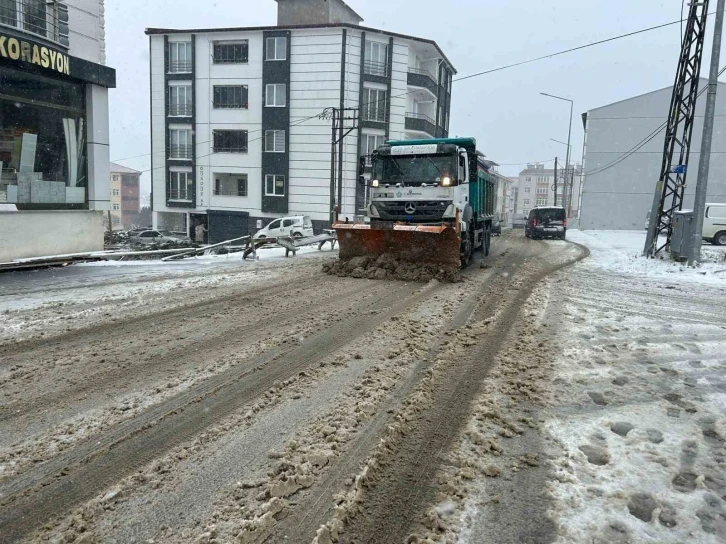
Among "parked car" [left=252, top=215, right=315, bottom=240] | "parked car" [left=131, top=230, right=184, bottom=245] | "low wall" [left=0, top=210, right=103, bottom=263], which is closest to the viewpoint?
"low wall" [left=0, top=210, right=103, bottom=263]

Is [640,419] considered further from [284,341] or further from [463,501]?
[284,341]

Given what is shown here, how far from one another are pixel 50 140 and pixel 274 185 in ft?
81.1

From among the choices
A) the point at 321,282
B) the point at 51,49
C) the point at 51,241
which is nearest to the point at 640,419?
the point at 321,282

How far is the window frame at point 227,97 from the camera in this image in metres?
38.2

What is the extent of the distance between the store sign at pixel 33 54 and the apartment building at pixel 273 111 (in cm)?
2286

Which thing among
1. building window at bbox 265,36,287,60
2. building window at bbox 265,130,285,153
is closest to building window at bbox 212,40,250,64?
building window at bbox 265,36,287,60

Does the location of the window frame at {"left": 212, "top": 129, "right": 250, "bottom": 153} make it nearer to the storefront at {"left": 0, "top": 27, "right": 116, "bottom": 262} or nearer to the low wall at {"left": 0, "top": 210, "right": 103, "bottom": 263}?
the storefront at {"left": 0, "top": 27, "right": 116, "bottom": 262}

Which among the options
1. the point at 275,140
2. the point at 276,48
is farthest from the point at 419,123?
the point at 276,48

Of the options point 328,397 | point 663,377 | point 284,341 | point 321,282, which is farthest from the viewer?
point 321,282

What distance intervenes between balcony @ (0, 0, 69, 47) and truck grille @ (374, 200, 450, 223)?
9761 mm

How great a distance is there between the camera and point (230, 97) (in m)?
38.5

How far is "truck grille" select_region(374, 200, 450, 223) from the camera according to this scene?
39.0 ft

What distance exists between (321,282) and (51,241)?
7725 mm

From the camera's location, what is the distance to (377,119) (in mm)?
37594
